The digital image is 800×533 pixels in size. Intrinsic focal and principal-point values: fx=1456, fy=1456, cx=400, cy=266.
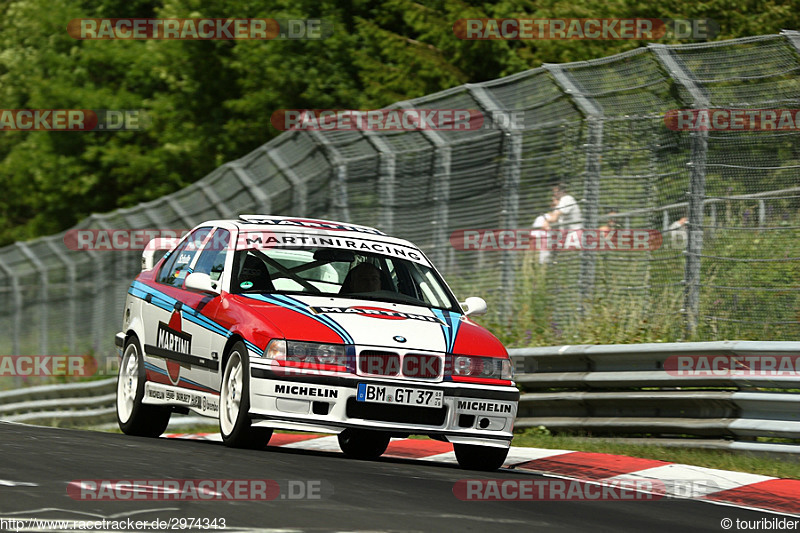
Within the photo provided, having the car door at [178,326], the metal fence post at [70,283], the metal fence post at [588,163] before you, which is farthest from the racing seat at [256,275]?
the metal fence post at [70,283]

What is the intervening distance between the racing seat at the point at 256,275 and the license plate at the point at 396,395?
1.35 m

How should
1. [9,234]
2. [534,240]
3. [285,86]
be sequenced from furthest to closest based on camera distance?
[9,234] < [285,86] < [534,240]

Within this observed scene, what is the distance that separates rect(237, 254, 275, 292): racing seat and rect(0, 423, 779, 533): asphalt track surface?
120cm

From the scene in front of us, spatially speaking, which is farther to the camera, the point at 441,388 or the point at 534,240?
the point at 534,240

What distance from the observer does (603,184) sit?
45.5 feet

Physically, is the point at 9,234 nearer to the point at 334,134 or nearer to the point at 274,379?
the point at 334,134

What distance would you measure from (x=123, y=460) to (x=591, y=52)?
56.4 ft

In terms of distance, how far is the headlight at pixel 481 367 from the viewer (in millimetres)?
9531

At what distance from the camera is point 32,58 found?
4316 cm

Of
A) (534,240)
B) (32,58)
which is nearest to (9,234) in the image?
(32,58)

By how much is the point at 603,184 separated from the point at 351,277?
406 cm

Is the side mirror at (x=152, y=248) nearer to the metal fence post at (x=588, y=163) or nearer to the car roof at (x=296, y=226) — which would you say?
the car roof at (x=296, y=226)

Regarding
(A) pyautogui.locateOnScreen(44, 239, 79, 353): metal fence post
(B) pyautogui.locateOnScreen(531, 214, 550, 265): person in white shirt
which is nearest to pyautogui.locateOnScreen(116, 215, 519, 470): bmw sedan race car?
(B) pyautogui.locateOnScreen(531, 214, 550, 265): person in white shirt

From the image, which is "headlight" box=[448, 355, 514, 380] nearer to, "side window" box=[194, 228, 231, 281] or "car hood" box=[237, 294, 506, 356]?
"car hood" box=[237, 294, 506, 356]
